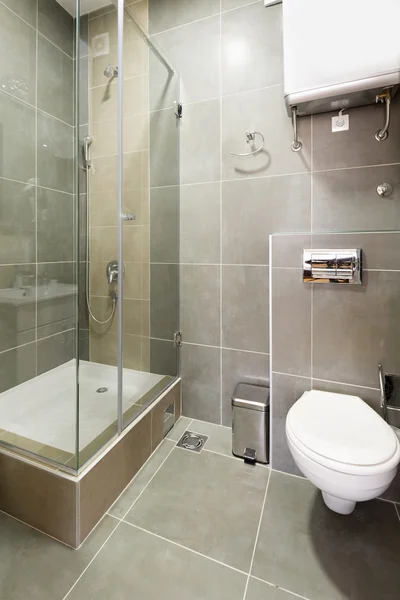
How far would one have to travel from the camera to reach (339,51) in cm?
128

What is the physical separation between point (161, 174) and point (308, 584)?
2.00 metres

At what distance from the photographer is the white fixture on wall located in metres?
1.22

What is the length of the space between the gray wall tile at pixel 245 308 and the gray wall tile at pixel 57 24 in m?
1.81

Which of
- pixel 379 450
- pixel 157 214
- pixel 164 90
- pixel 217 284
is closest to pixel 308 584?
pixel 379 450

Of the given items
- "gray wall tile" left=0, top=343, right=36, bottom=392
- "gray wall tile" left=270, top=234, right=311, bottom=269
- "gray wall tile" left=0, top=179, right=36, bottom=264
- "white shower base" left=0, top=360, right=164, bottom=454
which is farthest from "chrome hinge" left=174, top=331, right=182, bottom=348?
"gray wall tile" left=0, top=179, right=36, bottom=264

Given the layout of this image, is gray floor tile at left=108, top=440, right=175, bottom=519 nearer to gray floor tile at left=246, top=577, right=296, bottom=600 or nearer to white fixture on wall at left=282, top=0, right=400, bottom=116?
gray floor tile at left=246, top=577, right=296, bottom=600

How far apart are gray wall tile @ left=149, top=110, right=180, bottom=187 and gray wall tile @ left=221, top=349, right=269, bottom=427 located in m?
1.15

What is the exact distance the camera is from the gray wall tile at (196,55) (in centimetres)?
178

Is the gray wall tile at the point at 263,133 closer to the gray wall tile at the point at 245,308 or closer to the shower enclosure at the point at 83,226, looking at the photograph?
the shower enclosure at the point at 83,226

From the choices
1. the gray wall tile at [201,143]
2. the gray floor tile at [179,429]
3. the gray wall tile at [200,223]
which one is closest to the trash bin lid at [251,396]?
the gray floor tile at [179,429]

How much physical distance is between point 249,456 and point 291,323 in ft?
2.54

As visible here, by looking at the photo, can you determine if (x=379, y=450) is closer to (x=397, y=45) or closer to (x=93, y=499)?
(x=93, y=499)

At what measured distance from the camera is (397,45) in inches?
47.7

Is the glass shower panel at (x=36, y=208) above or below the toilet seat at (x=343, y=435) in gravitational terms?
above
